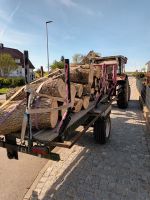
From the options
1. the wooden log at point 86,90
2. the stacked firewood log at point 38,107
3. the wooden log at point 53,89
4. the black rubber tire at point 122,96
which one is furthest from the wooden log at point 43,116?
the black rubber tire at point 122,96

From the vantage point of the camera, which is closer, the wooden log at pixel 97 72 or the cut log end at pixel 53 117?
the cut log end at pixel 53 117

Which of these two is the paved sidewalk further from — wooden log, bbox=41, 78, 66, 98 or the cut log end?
wooden log, bbox=41, 78, 66, 98

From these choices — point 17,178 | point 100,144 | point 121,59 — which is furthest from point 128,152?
point 121,59

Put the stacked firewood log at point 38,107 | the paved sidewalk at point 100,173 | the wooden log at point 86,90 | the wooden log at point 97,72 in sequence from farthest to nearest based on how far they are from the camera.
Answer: the wooden log at point 97,72 < the wooden log at point 86,90 < the paved sidewalk at point 100,173 < the stacked firewood log at point 38,107

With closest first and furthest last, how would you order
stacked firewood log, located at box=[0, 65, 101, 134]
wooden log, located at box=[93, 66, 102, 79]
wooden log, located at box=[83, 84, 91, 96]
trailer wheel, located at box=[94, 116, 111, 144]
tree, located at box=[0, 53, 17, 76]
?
stacked firewood log, located at box=[0, 65, 101, 134] < wooden log, located at box=[83, 84, 91, 96] < trailer wheel, located at box=[94, 116, 111, 144] < wooden log, located at box=[93, 66, 102, 79] < tree, located at box=[0, 53, 17, 76]

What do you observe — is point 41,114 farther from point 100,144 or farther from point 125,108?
point 125,108

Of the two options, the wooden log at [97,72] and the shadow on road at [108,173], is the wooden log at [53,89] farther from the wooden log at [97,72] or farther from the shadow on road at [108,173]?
the wooden log at [97,72]

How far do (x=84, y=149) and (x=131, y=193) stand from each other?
209 cm

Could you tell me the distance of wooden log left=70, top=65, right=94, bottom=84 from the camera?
5.93 meters

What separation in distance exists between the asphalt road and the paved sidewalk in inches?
8.8

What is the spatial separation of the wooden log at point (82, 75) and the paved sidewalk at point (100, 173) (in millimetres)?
1606

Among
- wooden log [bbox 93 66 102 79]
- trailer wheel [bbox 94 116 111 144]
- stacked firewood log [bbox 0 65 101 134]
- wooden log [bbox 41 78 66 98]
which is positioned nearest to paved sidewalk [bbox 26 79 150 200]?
trailer wheel [bbox 94 116 111 144]

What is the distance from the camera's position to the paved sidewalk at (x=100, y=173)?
3.76 meters

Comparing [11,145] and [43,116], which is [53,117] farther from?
[11,145]
